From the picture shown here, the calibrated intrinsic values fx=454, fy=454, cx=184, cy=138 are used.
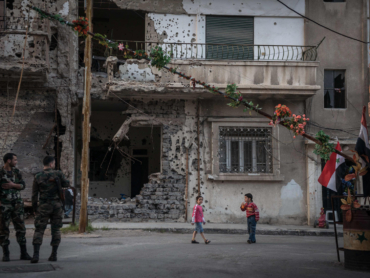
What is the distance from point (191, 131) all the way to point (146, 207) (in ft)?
9.62

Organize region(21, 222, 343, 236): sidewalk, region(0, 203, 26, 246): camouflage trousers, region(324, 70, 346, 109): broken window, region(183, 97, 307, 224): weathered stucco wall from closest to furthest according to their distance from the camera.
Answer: region(0, 203, 26, 246): camouflage trousers, region(21, 222, 343, 236): sidewalk, region(183, 97, 307, 224): weathered stucco wall, region(324, 70, 346, 109): broken window

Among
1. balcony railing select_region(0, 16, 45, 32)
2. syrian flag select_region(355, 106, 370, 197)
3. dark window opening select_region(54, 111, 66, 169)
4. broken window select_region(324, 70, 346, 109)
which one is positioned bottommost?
syrian flag select_region(355, 106, 370, 197)

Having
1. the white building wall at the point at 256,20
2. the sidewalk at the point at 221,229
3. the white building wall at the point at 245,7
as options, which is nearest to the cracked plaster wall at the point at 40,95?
the sidewalk at the point at 221,229

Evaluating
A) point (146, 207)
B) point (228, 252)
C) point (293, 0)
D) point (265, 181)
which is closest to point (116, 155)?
point (146, 207)

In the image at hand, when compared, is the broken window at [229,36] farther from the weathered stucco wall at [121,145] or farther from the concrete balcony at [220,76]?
the weathered stucco wall at [121,145]

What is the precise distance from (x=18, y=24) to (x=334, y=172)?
36.4 feet

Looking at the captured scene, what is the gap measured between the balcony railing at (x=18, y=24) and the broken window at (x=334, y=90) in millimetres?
9726

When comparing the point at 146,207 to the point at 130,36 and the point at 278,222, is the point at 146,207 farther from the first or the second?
the point at 130,36

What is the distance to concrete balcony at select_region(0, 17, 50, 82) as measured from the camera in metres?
13.3

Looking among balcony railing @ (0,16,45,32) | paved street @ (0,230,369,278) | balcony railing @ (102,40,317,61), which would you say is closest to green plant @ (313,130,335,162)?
paved street @ (0,230,369,278)

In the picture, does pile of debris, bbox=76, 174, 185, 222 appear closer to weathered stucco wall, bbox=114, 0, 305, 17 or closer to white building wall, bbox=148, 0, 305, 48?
white building wall, bbox=148, 0, 305, 48

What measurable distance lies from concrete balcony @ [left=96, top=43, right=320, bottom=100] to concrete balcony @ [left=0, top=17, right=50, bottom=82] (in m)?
2.23

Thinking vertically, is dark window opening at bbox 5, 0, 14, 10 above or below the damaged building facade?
above

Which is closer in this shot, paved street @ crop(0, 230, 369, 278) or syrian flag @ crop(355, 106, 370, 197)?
paved street @ crop(0, 230, 369, 278)
